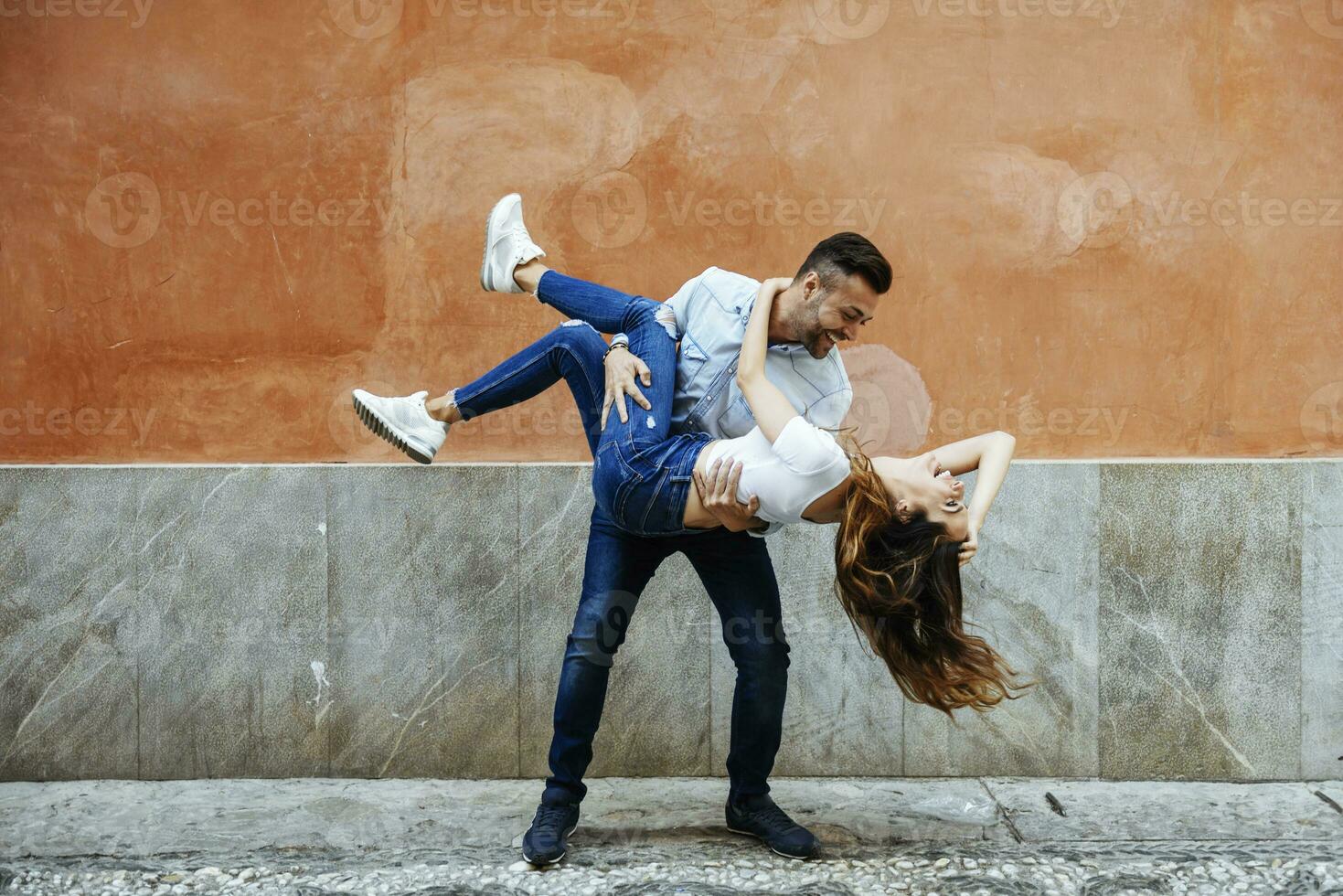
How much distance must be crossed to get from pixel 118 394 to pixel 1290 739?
189 inches

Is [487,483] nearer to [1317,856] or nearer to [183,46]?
[183,46]

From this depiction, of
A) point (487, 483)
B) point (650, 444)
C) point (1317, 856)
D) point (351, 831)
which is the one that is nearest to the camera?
point (650, 444)

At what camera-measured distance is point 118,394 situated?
3943 mm

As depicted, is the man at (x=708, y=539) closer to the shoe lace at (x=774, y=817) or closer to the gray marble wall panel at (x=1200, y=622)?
the shoe lace at (x=774, y=817)

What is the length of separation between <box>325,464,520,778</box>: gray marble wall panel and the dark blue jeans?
2.33ft

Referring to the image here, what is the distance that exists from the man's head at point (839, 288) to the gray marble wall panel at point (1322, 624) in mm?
2139

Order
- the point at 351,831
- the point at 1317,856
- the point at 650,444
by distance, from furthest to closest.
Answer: the point at 351,831, the point at 1317,856, the point at 650,444

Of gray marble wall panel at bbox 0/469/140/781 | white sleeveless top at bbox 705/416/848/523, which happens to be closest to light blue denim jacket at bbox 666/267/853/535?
white sleeveless top at bbox 705/416/848/523

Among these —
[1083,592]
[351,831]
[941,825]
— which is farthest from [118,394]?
[1083,592]

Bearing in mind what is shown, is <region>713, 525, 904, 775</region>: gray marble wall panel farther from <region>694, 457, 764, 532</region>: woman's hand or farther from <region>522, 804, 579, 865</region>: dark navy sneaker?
<region>694, 457, 764, 532</region>: woman's hand

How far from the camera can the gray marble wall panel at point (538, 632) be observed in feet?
12.6

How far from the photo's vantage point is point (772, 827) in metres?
3.26

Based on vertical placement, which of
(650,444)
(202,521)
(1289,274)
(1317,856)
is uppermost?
(1289,274)

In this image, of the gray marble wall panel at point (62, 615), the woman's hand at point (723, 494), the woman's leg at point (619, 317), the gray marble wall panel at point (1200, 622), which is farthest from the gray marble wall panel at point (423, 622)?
the gray marble wall panel at point (1200, 622)
